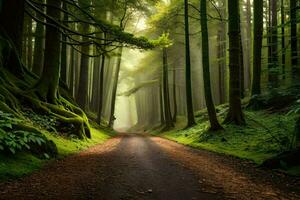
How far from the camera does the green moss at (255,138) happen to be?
912cm

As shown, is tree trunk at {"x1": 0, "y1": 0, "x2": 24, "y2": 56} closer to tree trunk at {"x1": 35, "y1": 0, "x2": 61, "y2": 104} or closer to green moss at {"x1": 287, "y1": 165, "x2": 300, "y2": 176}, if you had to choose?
tree trunk at {"x1": 35, "y1": 0, "x2": 61, "y2": 104}

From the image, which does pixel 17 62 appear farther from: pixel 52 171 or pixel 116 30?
pixel 52 171

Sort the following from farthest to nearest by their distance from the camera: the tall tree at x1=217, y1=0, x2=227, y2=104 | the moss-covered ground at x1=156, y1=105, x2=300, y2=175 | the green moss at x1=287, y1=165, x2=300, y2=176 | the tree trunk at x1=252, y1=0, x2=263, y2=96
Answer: the tall tree at x1=217, y1=0, x2=227, y2=104
the tree trunk at x1=252, y1=0, x2=263, y2=96
the moss-covered ground at x1=156, y1=105, x2=300, y2=175
the green moss at x1=287, y1=165, x2=300, y2=176

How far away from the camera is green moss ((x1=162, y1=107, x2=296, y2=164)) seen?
359 inches

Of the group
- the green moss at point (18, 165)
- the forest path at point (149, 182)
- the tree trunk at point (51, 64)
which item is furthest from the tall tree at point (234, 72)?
the green moss at point (18, 165)

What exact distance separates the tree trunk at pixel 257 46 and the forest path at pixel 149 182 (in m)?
10.6

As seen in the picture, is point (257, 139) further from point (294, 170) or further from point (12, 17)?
point (12, 17)

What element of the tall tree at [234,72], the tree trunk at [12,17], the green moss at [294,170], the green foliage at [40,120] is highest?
the tree trunk at [12,17]

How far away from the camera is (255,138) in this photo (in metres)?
12.0

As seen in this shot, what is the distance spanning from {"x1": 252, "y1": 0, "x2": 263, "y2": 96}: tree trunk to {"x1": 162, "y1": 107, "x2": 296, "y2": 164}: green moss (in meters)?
2.50

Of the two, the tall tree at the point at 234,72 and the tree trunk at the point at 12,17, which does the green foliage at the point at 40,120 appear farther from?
the tall tree at the point at 234,72

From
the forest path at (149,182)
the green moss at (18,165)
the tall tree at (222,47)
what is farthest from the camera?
the tall tree at (222,47)

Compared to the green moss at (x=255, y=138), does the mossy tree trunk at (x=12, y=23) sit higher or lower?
higher

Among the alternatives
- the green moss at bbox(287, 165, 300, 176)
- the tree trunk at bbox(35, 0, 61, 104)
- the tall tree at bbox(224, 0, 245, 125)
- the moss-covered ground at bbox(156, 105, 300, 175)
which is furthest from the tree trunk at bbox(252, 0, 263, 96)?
the green moss at bbox(287, 165, 300, 176)
